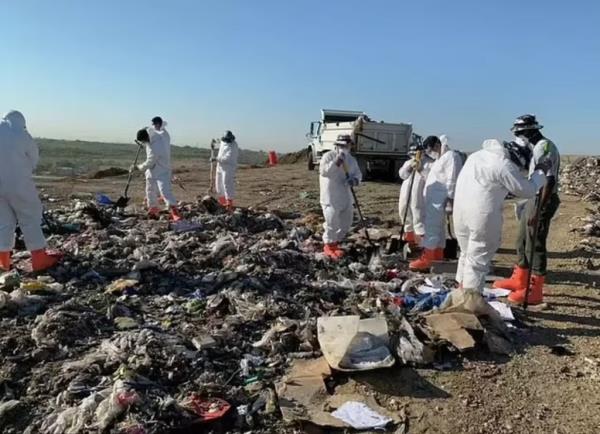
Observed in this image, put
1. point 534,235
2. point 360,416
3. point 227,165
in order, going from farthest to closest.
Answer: point 227,165
point 534,235
point 360,416

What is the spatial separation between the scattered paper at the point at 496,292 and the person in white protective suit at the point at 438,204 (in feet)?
3.80

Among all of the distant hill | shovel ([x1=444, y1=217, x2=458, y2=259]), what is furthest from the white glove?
the distant hill

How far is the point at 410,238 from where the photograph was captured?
8.74 m

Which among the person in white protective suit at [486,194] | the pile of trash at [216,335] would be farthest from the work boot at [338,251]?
the person in white protective suit at [486,194]

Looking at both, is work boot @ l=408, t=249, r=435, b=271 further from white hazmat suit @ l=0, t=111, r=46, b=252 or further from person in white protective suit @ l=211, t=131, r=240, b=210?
person in white protective suit @ l=211, t=131, r=240, b=210

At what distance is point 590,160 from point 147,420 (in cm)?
3192

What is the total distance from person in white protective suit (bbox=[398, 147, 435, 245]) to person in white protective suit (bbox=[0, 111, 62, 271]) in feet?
16.7

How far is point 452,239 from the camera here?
7.80 m

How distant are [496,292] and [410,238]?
2.73m

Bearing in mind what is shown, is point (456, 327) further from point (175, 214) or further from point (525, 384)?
Result: point (175, 214)

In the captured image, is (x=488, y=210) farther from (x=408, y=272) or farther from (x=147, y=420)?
(x=147, y=420)

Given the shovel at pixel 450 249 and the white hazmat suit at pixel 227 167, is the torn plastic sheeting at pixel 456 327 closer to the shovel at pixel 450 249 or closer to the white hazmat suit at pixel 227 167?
the shovel at pixel 450 249

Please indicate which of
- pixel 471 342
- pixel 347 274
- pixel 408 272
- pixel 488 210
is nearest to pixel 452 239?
pixel 408 272

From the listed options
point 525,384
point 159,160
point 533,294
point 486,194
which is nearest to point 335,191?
point 486,194
